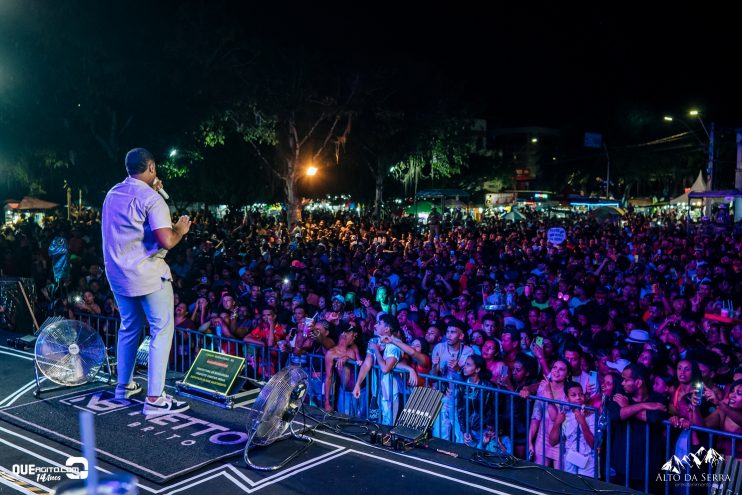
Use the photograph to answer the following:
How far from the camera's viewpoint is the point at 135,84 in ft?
54.2

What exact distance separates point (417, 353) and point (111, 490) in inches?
191

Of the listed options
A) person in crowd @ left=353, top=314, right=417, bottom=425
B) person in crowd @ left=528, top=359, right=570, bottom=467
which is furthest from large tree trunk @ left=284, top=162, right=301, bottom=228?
person in crowd @ left=528, top=359, right=570, bottom=467

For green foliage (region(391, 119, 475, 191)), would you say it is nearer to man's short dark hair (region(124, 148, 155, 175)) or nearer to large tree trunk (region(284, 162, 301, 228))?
large tree trunk (region(284, 162, 301, 228))

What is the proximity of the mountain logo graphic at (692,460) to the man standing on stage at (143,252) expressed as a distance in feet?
12.4

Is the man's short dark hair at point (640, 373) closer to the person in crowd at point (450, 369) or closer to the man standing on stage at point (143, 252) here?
the person in crowd at point (450, 369)

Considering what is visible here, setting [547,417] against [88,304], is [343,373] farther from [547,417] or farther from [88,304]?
[88,304]

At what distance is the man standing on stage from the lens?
4180mm

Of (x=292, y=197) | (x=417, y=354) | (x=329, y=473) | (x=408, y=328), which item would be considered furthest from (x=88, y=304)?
(x=292, y=197)

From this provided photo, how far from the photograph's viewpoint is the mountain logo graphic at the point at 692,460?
4.31 m

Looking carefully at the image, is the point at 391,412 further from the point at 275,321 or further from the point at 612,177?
the point at 612,177

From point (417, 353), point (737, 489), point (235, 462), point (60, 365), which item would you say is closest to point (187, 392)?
point (60, 365)

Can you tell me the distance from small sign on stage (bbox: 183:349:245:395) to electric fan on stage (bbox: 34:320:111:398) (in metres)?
0.86

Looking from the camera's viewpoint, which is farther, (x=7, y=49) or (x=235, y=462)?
(x=7, y=49)

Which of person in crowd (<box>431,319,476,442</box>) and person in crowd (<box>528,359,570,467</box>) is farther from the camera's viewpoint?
person in crowd (<box>431,319,476,442</box>)
